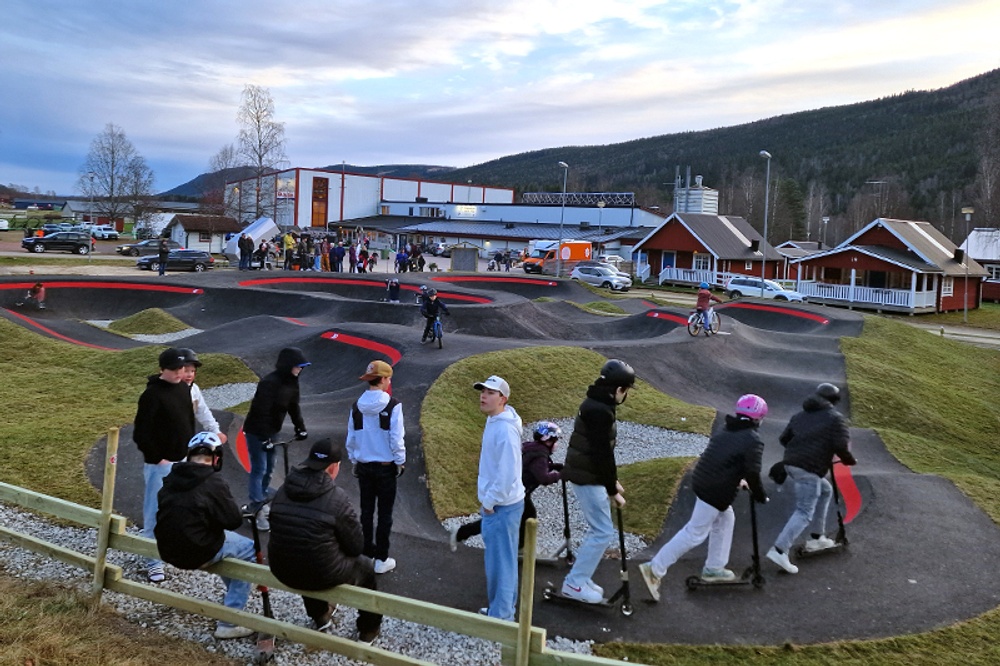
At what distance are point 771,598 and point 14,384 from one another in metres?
16.4

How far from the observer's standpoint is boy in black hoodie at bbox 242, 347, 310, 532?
29.9ft

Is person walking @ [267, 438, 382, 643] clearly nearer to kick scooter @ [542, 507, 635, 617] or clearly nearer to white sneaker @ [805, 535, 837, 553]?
kick scooter @ [542, 507, 635, 617]

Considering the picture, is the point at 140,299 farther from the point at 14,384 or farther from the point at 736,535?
the point at 736,535

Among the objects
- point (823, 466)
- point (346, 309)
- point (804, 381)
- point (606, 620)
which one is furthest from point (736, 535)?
point (346, 309)

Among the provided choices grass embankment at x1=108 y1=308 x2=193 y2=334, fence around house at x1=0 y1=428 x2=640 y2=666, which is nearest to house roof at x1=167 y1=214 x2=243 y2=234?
grass embankment at x1=108 y1=308 x2=193 y2=334

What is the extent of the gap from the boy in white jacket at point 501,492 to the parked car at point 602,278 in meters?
47.7

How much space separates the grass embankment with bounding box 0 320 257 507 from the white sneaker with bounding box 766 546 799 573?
27.2 feet

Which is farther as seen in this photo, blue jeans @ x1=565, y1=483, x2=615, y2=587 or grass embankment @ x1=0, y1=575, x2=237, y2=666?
blue jeans @ x1=565, y1=483, x2=615, y2=587

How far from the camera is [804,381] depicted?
2100cm

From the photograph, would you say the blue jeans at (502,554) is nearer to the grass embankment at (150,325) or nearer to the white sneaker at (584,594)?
the white sneaker at (584,594)

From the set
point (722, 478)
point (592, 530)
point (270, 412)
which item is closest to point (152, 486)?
point (270, 412)

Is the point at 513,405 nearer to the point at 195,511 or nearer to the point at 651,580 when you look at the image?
the point at 651,580

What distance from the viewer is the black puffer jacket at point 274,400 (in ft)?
29.9

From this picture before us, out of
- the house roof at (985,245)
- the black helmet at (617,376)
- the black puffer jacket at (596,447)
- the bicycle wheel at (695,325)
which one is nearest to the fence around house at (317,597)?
the black puffer jacket at (596,447)
